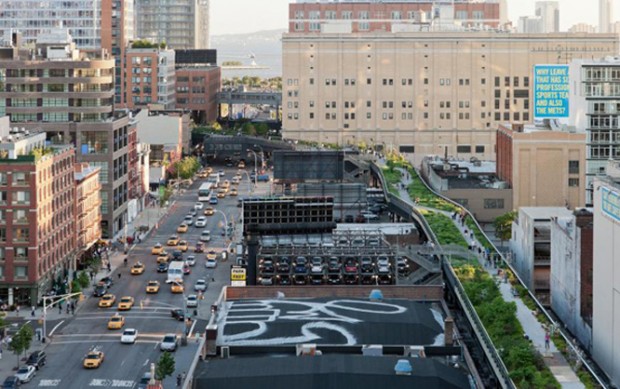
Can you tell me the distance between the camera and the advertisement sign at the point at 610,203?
73000mm

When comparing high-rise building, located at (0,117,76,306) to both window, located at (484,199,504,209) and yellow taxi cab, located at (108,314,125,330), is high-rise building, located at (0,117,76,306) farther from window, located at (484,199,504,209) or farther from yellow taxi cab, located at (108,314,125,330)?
window, located at (484,199,504,209)

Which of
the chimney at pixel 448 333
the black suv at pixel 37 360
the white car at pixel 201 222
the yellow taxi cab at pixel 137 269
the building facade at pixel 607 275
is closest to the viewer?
the chimney at pixel 448 333

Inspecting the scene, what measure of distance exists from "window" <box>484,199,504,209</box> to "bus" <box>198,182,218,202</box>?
4159 centimetres

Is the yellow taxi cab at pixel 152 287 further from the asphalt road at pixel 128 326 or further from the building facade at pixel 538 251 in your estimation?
the building facade at pixel 538 251

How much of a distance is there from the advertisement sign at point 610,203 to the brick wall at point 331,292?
11.0 m

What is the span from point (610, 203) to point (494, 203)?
6574 centimetres

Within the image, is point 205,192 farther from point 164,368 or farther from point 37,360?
point 164,368

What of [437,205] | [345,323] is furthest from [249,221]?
[345,323]

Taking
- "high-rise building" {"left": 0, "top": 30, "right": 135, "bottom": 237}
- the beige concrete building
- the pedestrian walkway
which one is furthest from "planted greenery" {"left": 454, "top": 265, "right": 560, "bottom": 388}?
"high-rise building" {"left": 0, "top": 30, "right": 135, "bottom": 237}

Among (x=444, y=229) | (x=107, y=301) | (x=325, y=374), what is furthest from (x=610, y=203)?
(x=107, y=301)

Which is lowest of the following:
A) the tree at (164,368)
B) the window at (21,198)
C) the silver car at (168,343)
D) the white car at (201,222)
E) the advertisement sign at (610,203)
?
the silver car at (168,343)

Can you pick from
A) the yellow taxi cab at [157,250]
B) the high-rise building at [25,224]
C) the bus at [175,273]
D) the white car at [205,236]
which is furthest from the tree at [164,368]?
the white car at [205,236]

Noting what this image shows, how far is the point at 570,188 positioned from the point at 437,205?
12.9m

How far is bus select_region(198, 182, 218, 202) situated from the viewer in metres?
170
